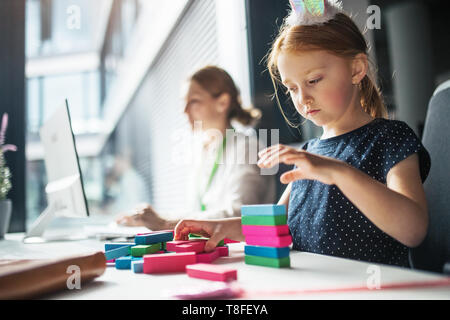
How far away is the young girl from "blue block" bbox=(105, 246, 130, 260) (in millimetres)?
89

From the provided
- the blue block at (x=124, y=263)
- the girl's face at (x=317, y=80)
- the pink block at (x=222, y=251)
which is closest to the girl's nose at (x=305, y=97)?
the girl's face at (x=317, y=80)

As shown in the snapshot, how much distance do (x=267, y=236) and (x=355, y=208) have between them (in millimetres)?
366

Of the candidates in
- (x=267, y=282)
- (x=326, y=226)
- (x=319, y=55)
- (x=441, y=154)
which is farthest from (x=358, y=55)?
(x=267, y=282)

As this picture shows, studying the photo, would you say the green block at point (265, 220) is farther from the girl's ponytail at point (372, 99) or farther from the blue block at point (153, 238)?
the girl's ponytail at point (372, 99)

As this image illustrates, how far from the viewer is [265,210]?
18.9 inches

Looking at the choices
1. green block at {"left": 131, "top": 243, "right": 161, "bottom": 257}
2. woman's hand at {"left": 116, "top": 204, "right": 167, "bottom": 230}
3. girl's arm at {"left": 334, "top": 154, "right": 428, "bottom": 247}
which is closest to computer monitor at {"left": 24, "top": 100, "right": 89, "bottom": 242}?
woman's hand at {"left": 116, "top": 204, "right": 167, "bottom": 230}

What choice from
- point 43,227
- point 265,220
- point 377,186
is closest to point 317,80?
point 377,186

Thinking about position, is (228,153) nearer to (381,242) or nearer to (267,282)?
(381,242)

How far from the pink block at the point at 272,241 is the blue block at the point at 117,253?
229 millimetres

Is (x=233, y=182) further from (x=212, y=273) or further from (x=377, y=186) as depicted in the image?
(x=212, y=273)

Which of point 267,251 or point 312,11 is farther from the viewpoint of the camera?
point 312,11

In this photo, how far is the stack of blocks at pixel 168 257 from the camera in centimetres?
43

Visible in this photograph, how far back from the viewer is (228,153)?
1312mm

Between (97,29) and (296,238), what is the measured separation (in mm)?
5309
